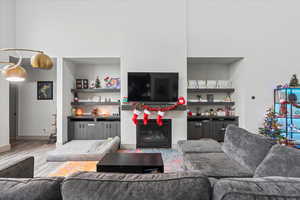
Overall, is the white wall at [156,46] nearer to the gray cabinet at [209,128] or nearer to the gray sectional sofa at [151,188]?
the gray cabinet at [209,128]

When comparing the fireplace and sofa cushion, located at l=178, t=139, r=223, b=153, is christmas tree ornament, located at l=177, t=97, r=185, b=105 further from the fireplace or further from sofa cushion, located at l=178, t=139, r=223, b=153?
sofa cushion, located at l=178, t=139, r=223, b=153

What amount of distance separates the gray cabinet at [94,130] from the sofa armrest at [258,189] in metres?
3.98

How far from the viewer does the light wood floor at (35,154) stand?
9.41 ft

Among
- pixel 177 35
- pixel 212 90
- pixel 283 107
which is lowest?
pixel 283 107

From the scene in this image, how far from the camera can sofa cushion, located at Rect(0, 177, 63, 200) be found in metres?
0.78

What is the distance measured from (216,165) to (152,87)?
2612mm

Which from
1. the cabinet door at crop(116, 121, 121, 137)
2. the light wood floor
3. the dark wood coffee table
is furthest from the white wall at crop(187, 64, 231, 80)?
the light wood floor

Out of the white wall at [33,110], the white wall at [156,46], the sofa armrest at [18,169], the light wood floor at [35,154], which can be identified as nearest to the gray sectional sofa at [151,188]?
the sofa armrest at [18,169]

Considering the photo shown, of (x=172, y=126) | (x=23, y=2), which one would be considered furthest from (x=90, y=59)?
(x=172, y=126)

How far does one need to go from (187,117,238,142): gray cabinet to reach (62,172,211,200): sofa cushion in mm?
3865

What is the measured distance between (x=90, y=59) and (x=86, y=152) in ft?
8.51

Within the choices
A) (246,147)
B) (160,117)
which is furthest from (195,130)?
(246,147)

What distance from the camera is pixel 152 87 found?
162 inches

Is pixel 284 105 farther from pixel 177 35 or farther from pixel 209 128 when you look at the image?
pixel 177 35
